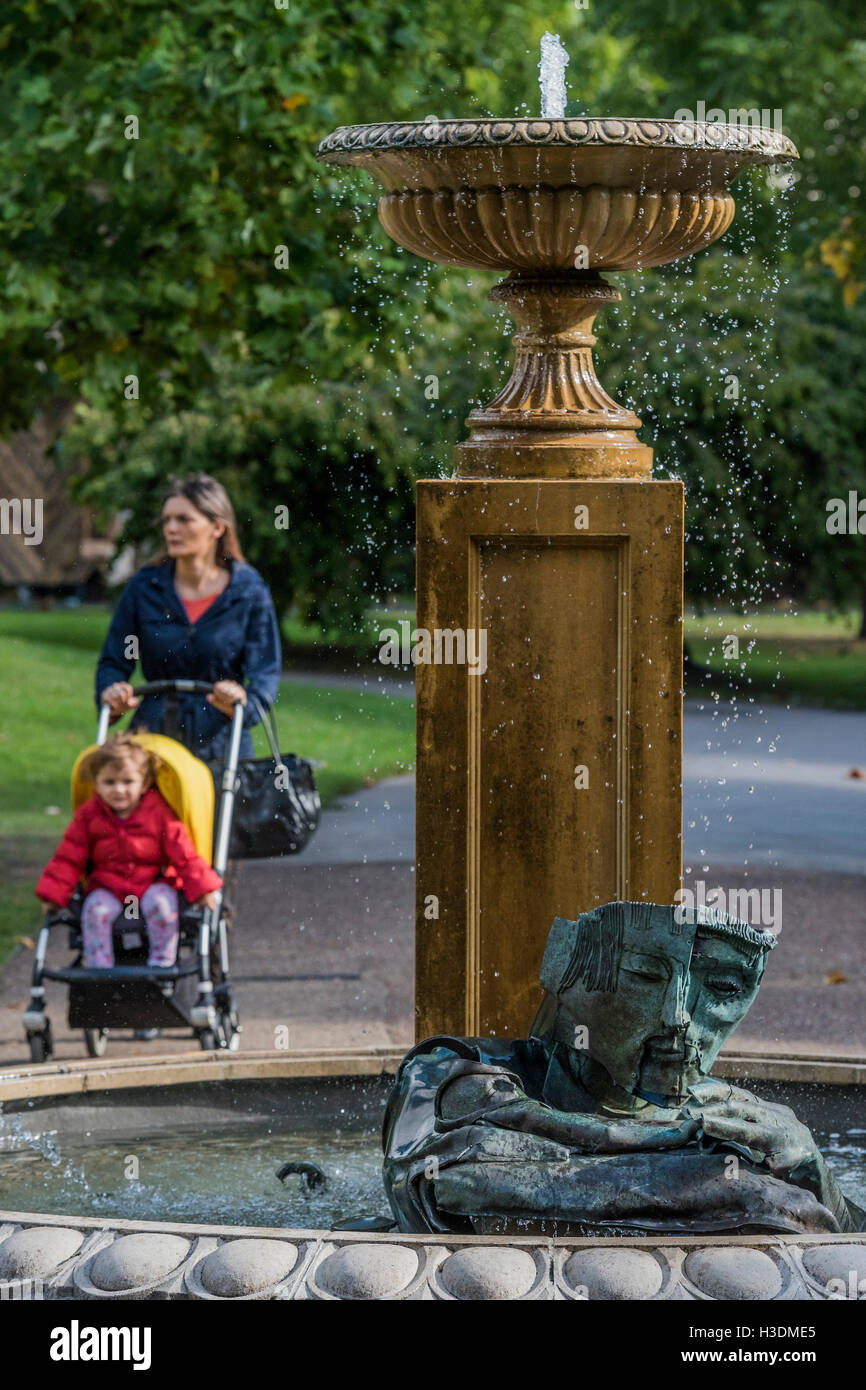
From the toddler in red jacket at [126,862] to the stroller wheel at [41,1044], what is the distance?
285mm

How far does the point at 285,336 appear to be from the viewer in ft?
31.1

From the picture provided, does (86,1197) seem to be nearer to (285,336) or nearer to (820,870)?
(285,336)

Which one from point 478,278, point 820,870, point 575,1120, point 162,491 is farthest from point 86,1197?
point 478,278

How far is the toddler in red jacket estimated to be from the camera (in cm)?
688

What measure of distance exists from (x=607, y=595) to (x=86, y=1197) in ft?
6.09

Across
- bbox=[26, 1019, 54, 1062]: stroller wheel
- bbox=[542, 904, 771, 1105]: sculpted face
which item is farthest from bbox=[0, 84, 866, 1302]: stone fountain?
bbox=[26, 1019, 54, 1062]: stroller wheel

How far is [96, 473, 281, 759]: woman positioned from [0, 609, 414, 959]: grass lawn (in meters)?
2.46

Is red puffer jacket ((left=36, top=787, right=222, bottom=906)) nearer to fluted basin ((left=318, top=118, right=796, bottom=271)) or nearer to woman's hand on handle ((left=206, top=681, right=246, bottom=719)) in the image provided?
woman's hand on handle ((left=206, top=681, right=246, bottom=719))

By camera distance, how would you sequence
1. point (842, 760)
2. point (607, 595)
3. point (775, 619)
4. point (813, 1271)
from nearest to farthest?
1. point (813, 1271)
2. point (607, 595)
3. point (842, 760)
4. point (775, 619)

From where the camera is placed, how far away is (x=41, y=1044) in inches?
273

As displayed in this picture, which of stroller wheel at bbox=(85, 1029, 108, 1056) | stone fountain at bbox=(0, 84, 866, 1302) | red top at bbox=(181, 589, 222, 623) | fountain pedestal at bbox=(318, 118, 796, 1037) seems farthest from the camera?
red top at bbox=(181, 589, 222, 623)

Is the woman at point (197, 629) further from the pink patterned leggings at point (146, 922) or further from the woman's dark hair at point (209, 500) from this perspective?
the pink patterned leggings at point (146, 922)

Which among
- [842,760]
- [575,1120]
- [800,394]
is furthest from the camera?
[800,394]

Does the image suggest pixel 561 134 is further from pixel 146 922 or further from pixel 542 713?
pixel 146 922
